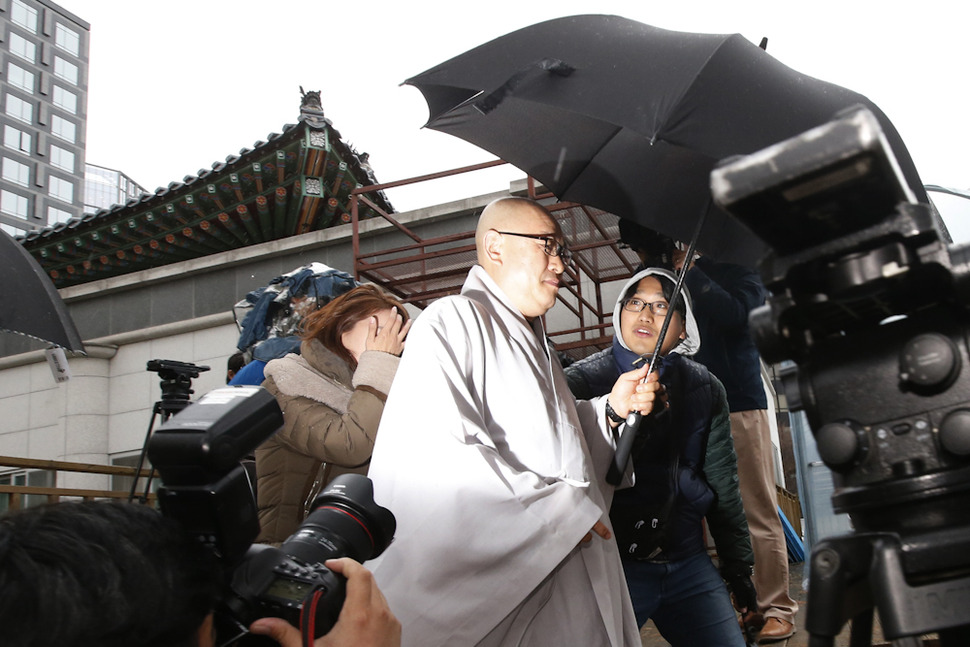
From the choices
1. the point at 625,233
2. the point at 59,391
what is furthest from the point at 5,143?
the point at 625,233

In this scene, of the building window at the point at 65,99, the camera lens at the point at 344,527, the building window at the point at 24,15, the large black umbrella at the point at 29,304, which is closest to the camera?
the camera lens at the point at 344,527

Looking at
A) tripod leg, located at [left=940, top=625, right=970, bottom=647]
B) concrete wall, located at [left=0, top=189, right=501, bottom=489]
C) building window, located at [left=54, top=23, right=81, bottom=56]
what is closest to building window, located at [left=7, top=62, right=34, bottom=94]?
building window, located at [left=54, top=23, right=81, bottom=56]

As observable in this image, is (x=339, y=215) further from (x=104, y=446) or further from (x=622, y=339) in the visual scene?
(x=622, y=339)

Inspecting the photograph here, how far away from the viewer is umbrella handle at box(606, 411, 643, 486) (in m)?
2.54

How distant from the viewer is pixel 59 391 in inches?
411

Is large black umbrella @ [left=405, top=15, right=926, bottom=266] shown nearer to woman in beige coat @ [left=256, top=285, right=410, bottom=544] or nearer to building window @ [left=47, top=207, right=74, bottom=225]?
woman in beige coat @ [left=256, top=285, right=410, bottom=544]

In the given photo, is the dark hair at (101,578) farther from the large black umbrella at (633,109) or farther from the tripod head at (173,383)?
the tripod head at (173,383)

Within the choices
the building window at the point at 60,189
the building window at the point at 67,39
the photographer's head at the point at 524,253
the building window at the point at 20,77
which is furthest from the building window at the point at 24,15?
the photographer's head at the point at 524,253

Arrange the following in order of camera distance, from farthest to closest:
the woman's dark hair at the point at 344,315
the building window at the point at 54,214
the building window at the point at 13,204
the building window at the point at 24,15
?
the building window at the point at 54,214 < the building window at the point at 24,15 < the building window at the point at 13,204 < the woman's dark hair at the point at 344,315

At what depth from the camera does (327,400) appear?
2.93 m

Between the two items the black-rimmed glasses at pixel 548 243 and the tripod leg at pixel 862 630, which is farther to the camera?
the black-rimmed glasses at pixel 548 243

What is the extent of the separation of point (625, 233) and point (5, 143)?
61559mm

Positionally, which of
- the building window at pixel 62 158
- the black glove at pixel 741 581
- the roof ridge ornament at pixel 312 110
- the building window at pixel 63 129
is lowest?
the black glove at pixel 741 581

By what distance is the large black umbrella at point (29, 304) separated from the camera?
3.62 metres
